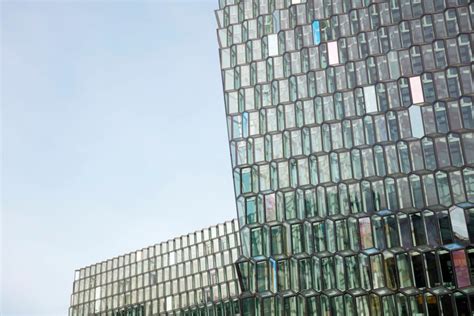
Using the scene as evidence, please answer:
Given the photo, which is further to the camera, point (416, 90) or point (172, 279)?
point (172, 279)

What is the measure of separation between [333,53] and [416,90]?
6.12 m

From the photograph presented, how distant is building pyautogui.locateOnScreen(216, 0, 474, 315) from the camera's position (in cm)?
3247

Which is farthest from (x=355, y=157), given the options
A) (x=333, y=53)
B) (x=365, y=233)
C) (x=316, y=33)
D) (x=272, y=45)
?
(x=272, y=45)

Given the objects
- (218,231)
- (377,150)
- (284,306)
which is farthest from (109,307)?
(377,150)

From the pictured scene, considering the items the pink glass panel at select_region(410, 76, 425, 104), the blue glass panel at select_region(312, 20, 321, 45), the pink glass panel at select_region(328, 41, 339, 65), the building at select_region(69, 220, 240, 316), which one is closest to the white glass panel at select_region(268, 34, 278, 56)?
the blue glass panel at select_region(312, 20, 321, 45)

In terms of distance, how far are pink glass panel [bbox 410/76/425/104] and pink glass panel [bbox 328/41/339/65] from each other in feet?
16.8

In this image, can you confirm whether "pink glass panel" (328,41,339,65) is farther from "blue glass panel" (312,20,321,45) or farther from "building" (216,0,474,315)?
"blue glass panel" (312,20,321,45)

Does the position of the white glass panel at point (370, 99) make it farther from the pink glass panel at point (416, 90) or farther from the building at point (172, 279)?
the building at point (172, 279)

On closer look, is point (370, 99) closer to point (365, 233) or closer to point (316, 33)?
point (316, 33)

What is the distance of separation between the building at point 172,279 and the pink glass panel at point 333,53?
24.6 meters

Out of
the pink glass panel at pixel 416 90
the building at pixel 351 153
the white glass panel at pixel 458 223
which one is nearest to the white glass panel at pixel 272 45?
the building at pixel 351 153

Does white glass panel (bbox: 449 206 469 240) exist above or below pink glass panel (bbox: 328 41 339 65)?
below

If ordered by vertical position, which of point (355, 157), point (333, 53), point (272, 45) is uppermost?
point (272, 45)

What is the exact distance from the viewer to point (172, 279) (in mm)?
61438
